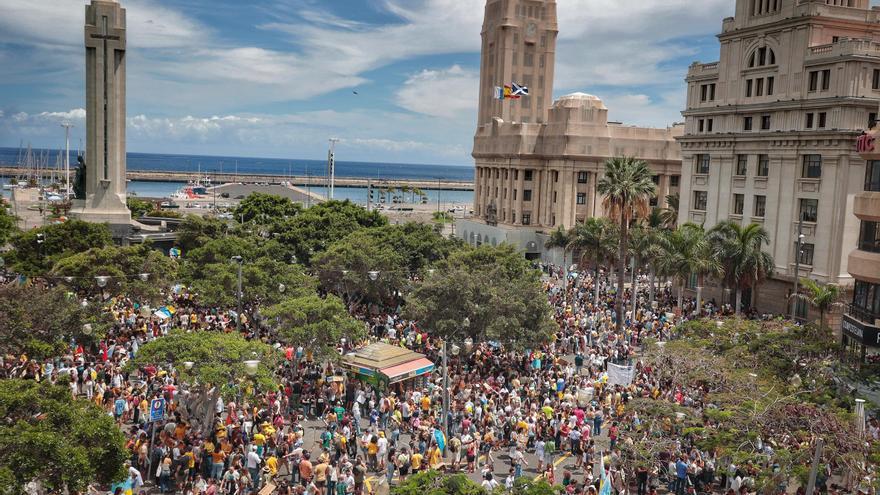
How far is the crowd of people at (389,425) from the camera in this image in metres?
21.1

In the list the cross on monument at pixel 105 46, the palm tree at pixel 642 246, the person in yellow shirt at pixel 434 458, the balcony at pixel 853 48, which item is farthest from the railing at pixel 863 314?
the cross on monument at pixel 105 46

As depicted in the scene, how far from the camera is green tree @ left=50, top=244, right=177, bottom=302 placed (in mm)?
36594

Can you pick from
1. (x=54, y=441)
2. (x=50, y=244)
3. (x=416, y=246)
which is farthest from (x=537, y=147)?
(x=54, y=441)

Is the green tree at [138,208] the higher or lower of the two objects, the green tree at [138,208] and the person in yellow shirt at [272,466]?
the higher

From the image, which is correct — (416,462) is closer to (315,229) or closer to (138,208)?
(315,229)

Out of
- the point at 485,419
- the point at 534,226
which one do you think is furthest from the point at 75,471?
the point at 534,226

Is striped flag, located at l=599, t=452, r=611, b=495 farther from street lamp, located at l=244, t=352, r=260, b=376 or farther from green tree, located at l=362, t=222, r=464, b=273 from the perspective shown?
green tree, located at l=362, t=222, r=464, b=273

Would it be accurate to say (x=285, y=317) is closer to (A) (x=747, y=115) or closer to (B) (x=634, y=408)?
(B) (x=634, y=408)

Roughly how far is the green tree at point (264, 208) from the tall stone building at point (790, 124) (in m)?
40.1

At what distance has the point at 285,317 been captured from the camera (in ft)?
100

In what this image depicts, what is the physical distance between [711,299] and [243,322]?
3258cm

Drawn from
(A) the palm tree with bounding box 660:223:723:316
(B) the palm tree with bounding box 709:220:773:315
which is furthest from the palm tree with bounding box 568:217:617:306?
(B) the palm tree with bounding box 709:220:773:315

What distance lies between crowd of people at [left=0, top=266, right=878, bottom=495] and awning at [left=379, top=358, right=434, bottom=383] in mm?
683

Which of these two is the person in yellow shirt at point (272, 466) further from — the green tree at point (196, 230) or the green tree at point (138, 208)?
the green tree at point (138, 208)
